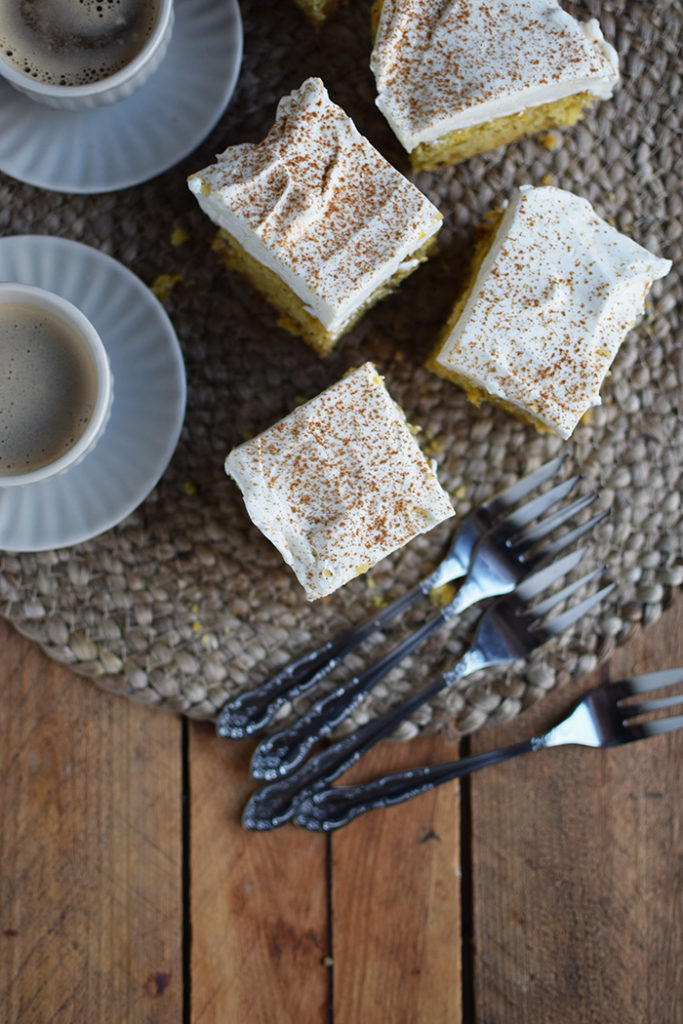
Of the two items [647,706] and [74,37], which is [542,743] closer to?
[647,706]

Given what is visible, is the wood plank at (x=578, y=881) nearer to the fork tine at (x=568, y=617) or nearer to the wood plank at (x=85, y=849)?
the fork tine at (x=568, y=617)

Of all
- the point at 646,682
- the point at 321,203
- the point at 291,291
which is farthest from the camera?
the point at 646,682

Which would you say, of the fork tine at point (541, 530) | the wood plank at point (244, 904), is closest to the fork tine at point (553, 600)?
the fork tine at point (541, 530)

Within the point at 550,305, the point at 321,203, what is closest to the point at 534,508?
the point at 550,305

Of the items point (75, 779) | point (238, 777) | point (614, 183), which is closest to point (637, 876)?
point (238, 777)

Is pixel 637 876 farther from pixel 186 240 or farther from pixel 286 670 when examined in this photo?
pixel 186 240

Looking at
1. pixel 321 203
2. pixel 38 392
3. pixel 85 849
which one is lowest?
pixel 85 849

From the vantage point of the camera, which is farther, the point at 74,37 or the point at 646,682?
the point at 646,682
